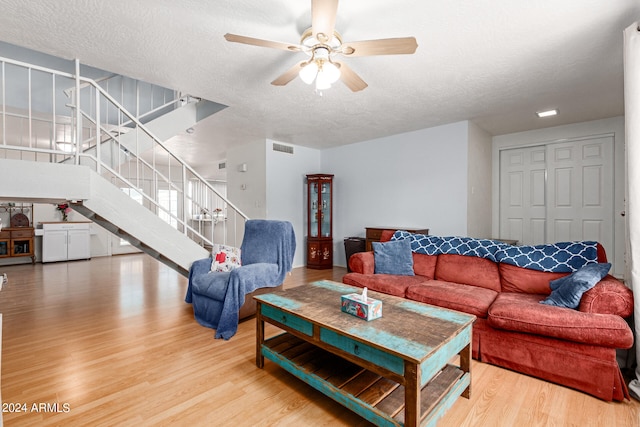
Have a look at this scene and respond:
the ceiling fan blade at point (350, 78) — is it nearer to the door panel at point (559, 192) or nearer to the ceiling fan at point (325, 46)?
the ceiling fan at point (325, 46)

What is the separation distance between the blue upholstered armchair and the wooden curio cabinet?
2479 mm

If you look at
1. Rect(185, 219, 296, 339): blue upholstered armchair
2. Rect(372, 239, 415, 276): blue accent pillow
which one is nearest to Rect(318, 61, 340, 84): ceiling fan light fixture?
Rect(185, 219, 296, 339): blue upholstered armchair

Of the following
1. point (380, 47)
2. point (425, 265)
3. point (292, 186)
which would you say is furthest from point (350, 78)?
point (292, 186)

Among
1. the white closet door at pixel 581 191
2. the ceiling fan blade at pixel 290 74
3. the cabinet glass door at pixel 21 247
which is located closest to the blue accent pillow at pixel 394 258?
the ceiling fan blade at pixel 290 74

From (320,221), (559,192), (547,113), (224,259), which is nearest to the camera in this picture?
(224,259)

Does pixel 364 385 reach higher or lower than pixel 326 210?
lower

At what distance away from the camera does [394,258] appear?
338cm

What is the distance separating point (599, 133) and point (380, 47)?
449cm

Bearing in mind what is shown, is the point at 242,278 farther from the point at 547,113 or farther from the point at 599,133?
the point at 599,133

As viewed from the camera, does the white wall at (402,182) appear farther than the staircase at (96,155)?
Yes

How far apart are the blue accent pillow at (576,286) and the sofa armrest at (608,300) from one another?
0.11ft

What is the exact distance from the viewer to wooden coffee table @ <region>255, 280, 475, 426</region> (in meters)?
1.37

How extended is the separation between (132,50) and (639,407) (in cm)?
434

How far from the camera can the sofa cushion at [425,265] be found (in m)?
3.25
